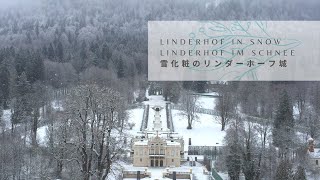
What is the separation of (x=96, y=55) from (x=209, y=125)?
12.7m

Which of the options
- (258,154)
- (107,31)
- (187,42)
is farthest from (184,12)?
(187,42)

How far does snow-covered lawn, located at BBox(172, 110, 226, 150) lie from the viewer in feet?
82.7

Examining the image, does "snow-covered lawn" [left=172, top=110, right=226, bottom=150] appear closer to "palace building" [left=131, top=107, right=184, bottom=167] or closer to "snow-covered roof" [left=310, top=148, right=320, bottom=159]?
"palace building" [left=131, top=107, right=184, bottom=167]

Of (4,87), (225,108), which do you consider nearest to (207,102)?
(225,108)

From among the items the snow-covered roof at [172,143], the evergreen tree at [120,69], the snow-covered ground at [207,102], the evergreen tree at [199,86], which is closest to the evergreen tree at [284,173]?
the snow-covered roof at [172,143]

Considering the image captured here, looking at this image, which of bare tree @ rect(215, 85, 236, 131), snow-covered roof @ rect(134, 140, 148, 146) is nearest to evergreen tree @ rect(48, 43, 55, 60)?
bare tree @ rect(215, 85, 236, 131)

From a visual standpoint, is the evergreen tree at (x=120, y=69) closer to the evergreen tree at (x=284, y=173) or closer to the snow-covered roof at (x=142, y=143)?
the snow-covered roof at (x=142, y=143)

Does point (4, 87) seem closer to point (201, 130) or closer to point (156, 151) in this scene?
point (156, 151)

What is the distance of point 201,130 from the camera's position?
2730 centimetres

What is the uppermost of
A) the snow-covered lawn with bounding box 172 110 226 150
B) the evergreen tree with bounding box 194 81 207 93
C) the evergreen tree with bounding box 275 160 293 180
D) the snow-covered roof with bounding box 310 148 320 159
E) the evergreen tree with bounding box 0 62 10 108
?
the evergreen tree with bounding box 194 81 207 93

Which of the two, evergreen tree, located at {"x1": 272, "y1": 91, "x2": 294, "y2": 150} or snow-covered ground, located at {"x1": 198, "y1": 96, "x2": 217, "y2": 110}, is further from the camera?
snow-covered ground, located at {"x1": 198, "y1": 96, "x2": 217, "y2": 110}

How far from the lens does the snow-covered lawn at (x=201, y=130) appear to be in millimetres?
25216

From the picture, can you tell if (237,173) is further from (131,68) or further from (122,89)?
(131,68)

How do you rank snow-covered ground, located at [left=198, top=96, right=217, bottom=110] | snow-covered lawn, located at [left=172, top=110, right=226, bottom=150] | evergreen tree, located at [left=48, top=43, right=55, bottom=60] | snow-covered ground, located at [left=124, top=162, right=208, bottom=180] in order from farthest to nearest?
evergreen tree, located at [left=48, top=43, right=55, bottom=60] → snow-covered ground, located at [left=198, top=96, right=217, bottom=110] → snow-covered lawn, located at [left=172, top=110, right=226, bottom=150] → snow-covered ground, located at [left=124, top=162, right=208, bottom=180]
